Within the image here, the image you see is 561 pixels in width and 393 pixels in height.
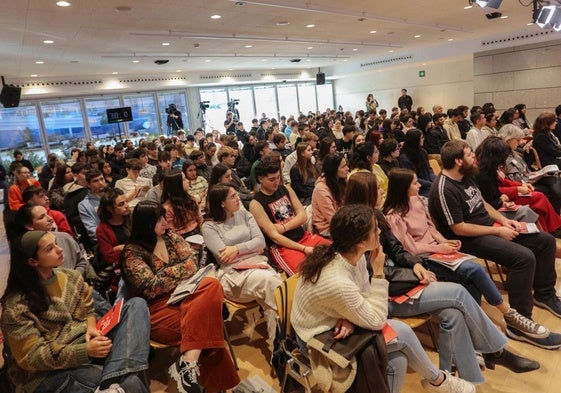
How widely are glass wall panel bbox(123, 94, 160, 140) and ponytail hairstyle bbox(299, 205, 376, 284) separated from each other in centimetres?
1254

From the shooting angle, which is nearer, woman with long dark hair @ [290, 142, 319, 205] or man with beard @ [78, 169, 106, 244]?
man with beard @ [78, 169, 106, 244]

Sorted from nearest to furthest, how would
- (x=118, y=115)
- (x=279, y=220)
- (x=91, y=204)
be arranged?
1. (x=279, y=220)
2. (x=91, y=204)
3. (x=118, y=115)

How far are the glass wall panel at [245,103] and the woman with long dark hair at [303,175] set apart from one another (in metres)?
12.1

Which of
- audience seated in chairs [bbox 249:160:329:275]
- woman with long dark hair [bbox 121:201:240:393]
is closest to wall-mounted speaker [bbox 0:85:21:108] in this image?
audience seated in chairs [bbox 249:160:329:275]

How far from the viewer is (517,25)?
9922 millimetres

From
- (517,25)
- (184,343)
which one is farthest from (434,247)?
(517,25)

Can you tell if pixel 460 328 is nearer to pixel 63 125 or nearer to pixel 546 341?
pixel 546 341

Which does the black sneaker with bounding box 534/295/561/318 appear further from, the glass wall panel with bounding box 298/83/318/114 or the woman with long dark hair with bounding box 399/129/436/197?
the glass wall panel with bounding box 298/83/318/114

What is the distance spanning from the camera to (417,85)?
14.8 m

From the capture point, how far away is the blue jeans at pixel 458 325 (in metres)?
2.01

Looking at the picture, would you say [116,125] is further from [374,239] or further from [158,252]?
[374,239]

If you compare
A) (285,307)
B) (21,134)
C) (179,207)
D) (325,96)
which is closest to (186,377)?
(285,307)

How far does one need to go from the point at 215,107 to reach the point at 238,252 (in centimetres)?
1355

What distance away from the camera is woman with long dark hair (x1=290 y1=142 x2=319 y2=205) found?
431 centimetres
